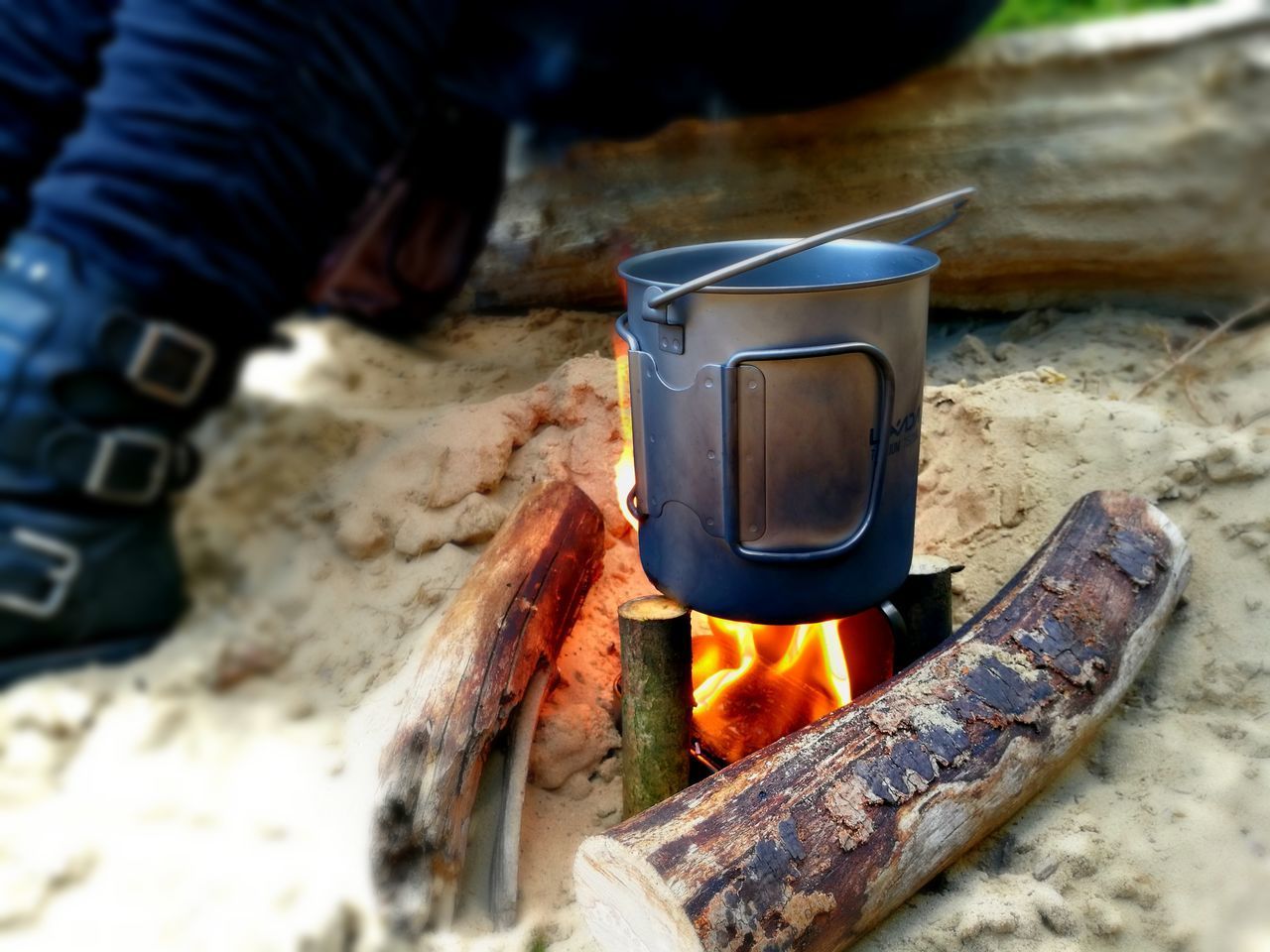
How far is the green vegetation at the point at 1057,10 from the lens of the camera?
8.56 feet

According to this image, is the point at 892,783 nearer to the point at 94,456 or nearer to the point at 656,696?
the point at 656,696

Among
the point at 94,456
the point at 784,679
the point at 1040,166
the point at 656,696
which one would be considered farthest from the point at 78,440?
the point at 1040,166

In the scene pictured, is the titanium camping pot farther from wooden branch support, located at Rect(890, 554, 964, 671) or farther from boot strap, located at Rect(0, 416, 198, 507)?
boot strap, located at Rect(0, 416, 198, 507)

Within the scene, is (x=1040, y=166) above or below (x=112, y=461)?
above

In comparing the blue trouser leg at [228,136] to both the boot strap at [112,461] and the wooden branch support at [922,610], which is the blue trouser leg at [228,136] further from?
the wooden branch support at [922,610]

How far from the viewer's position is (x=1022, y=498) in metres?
2.23

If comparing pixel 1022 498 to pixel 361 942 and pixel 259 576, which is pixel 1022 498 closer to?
pixel 361 942

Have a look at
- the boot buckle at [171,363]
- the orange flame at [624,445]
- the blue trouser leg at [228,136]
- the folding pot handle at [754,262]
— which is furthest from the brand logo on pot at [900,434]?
the boot buckle at [171,363]

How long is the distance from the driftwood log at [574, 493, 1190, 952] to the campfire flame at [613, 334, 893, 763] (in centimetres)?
24

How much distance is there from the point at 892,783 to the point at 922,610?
50 cm

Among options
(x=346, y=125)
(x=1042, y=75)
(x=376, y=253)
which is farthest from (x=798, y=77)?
(x=376, y=253)

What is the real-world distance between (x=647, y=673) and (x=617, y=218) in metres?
1.69

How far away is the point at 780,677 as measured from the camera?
2023mm

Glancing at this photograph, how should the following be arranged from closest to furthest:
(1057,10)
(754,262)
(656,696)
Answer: (754,262) < (656,696) < (1057,10)
